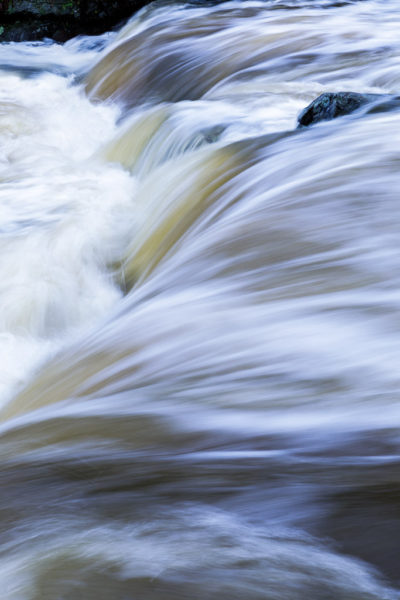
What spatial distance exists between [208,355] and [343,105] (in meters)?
2.62

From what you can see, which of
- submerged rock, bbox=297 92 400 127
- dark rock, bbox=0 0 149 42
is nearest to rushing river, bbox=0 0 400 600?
submerged rock, bbox=297 92 400 127

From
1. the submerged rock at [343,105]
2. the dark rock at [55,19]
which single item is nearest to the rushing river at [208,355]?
the submerged rock at [343,105]

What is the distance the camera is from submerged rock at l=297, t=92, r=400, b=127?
428cm

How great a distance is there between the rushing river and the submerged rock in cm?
21

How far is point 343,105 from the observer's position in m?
4.30

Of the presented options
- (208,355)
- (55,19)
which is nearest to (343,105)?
(208,355)

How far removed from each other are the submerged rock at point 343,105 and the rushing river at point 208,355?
0.21m

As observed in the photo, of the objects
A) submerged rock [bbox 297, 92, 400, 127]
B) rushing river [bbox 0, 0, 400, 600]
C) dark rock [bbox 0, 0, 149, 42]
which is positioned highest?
dark rock [bbox 0, 0, 149, 42]

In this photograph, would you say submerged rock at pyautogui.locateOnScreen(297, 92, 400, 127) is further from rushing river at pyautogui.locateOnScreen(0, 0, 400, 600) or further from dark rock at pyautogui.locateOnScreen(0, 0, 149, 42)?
dark rock at pyautogui.locateOnScreen(0, 0, 149, 42)

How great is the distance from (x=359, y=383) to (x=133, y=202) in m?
3.18

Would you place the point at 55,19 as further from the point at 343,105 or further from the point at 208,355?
the point at 208,355

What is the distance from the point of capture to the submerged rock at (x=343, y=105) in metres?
4.28

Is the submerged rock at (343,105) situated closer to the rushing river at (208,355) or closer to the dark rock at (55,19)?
the rushing river at (208,355)

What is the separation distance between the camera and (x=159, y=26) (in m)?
8.62
